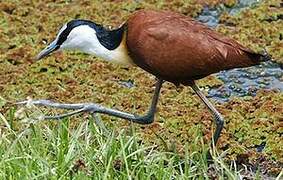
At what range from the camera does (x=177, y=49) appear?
479 centimetres

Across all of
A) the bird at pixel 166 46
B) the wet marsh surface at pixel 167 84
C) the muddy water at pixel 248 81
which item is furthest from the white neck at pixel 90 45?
the muddy water at pixel 248 81

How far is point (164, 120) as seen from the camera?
5.70 meters

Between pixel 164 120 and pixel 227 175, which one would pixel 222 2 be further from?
pixel 227 175

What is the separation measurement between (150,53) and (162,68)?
0.34ft

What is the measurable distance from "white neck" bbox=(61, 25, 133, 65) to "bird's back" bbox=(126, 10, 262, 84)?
106 mm

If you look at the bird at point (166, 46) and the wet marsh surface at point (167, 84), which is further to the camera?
the wet marsh surface at point (167, 84)

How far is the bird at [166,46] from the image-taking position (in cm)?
478

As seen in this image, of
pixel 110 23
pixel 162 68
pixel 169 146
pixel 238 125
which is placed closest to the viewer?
pixel 162 68

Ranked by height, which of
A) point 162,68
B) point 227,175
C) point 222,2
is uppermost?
point 162,68

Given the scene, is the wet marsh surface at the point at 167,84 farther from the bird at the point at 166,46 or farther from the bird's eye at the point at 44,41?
the bird at the point at 166,46

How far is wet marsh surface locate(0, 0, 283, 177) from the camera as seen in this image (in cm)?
544

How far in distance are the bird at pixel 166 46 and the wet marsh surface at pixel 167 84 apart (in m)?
0.41

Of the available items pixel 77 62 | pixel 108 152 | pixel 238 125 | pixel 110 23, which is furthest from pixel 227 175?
pixel 110 23

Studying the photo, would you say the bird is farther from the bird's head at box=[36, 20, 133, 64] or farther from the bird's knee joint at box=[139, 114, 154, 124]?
the bird's knee joint at box=[139, 114, 154, 124]
